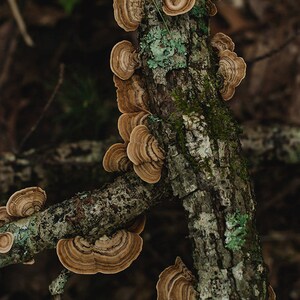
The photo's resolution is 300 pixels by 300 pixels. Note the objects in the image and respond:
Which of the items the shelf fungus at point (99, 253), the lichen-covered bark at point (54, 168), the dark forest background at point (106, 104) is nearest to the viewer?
the shelf fungus at point (99, 253)

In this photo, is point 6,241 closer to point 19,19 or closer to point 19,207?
point 19,207

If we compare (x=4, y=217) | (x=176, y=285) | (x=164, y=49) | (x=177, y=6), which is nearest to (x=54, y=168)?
(x=4, y=217)

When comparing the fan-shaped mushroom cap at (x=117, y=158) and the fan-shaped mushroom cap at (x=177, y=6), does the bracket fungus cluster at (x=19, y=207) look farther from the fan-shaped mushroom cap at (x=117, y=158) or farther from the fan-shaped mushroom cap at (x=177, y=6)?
the fan-shaped mushroom cap at (x=177, y=6)

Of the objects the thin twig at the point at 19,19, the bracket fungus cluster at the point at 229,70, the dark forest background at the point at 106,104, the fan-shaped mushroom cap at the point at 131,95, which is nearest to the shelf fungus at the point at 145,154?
the fan-shaped mushroom cap at the point at 131,95

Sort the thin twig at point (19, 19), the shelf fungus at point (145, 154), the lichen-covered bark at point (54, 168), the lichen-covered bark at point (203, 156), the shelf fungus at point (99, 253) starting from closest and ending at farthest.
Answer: the lichen-covered bark at point (203, 156)
the shelf fungus at point (145, 154)
the shelf fungus at point (99, 253)
the lichen-covered bark at point (54, 168)
the thin twig at point (19, 19)

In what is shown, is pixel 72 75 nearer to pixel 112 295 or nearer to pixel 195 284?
pixel 112 295

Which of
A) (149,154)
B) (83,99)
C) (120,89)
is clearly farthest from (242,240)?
(83,99)

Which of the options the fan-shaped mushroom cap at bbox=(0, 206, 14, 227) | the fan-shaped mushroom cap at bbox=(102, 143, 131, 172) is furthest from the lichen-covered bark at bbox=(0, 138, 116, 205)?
the fan-shaped mushroom cap at bbox=(102, 143, 131, 172)
